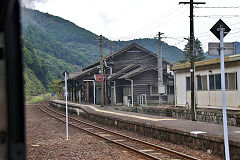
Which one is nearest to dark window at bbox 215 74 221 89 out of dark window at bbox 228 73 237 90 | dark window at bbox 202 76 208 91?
dark window at bbox 228 73 237 90

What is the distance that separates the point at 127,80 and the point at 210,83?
14.4 m

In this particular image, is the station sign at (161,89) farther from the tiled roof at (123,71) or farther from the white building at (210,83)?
the white building at (210,83)

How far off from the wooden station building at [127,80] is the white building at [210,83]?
6.64 m

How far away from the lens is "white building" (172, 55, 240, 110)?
48.7 ft

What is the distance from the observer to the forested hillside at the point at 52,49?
731 cm

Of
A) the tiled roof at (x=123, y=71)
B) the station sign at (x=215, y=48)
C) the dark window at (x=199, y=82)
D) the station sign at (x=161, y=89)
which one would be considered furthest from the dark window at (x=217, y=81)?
the tiled roof at (x=123, y=71)

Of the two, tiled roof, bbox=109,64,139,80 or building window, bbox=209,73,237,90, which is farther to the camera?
tiled roof, bbox=109,64,139,80

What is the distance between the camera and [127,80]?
30516 mm

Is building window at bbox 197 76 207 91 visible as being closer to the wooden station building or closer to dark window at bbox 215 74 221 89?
dark window at bbox 215 74 221 89

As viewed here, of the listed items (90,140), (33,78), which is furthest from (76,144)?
(33,78)

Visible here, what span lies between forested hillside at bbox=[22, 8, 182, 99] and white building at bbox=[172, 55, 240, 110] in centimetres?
893

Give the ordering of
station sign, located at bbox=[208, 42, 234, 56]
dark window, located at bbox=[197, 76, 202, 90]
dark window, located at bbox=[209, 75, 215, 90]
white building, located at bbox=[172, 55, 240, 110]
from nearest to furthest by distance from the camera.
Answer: station sign, located at bbox=[208, 42, 234, 56] → white building, located at bbox=[172, 55, 240, 110] → dark window, located at bbox=[209, 75, 215, 90] → dark window, located at bbox=[197, 76, 202, 90]

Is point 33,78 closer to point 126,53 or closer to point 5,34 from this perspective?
point 126,53

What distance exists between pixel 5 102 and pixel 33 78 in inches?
2477
